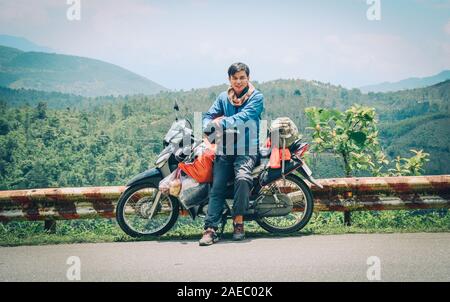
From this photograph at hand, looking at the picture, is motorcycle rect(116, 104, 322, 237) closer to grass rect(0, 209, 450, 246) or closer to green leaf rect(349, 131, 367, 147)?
grass rect(0, 209, 450, 246)

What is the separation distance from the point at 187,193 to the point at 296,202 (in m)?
1.25

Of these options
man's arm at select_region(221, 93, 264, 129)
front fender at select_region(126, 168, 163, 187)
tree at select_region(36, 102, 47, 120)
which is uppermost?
tree at select_region(36, 102, 47, 120)

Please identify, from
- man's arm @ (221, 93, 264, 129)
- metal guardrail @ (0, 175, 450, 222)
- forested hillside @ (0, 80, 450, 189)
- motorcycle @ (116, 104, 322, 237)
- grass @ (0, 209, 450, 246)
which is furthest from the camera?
forested hillside @ (0, 80, 450, 189)

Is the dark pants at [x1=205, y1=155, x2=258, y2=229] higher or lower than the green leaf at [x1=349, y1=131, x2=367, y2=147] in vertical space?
lower

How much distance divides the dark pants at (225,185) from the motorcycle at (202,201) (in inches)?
6.0

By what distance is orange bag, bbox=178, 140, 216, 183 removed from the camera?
526 centimetres

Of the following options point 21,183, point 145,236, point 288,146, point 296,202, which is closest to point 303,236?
point 296,202

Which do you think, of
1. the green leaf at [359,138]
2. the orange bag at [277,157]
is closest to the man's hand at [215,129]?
the orange bag at [277,157]

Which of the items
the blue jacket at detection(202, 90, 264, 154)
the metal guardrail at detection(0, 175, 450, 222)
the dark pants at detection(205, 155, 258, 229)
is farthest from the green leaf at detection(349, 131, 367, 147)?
the dark pants at detection(205, 155, 258, 229)

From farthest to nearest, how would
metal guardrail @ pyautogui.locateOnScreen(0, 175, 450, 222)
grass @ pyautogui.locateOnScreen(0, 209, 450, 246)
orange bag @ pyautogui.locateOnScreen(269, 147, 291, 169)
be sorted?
metal guardrail @ pyautogui.locateOnScreen(0, 175, 450, 222) → grass @ pyautogui.locateOnScreen(0, 209, 450, 246) → orange bag @ pyautogui.locateOnScreen(269, 147, 291, 169)

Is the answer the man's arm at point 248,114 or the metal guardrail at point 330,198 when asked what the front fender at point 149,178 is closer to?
the metal guardrail at point 330,198

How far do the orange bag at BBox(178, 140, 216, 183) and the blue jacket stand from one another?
172 millimetres

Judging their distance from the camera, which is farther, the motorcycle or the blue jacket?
the motorcycle
